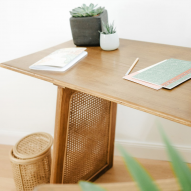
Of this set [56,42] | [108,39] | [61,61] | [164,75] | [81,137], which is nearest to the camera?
[164,75]

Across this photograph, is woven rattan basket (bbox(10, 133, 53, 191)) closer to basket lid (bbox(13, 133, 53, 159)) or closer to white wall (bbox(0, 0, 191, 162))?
basket lid (bbox(13, 133, 53, 159))

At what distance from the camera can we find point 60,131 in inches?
45.8

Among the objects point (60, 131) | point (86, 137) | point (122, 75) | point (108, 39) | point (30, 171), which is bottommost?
point (30, 171)

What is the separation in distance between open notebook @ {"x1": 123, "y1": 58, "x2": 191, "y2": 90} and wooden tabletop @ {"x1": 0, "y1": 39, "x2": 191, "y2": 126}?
25mm

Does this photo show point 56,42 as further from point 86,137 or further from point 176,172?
point 176,172

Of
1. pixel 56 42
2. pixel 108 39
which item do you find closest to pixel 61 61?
pixel 108 39

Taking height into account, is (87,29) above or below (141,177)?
above

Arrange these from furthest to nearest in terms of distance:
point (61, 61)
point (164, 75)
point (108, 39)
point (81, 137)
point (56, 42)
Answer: point (56, 42) → point (81, 137) → point (108, 39) → point (61, 61) → point (164, 75)

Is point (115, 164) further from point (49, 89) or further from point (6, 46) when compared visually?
point (6, 46)

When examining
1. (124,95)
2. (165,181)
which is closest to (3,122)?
(124,95)

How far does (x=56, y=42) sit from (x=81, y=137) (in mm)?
712

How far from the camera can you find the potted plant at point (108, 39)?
1.15 metres

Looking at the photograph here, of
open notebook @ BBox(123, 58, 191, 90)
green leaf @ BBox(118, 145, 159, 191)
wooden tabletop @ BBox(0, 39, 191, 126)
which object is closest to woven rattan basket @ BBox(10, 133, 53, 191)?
wooden tabletop @ BBox(0, 39, 191, 126)

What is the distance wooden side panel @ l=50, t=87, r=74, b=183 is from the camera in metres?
1.11
